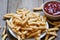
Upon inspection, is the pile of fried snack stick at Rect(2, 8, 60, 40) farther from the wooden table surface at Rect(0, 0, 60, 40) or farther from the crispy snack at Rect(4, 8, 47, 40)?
the wooden table surface at Rect(0, 0, 60, 40)

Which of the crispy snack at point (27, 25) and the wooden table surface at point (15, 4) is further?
the wooden table surface at point (15, 4)

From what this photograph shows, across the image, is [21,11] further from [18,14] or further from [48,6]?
[48,6]

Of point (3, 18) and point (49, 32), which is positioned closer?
point (49, 32)

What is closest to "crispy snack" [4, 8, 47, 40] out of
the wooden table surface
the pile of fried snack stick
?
the pile of fried snack stick

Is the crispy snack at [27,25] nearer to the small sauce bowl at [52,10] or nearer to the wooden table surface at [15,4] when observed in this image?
the small sauce bowl at [52,10]

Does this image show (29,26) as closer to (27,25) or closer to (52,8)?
(27,25)

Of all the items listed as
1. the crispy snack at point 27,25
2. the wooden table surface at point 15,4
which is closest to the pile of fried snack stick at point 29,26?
the crispy snack at point 27,25

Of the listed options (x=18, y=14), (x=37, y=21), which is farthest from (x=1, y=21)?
(x=37, y=21)
